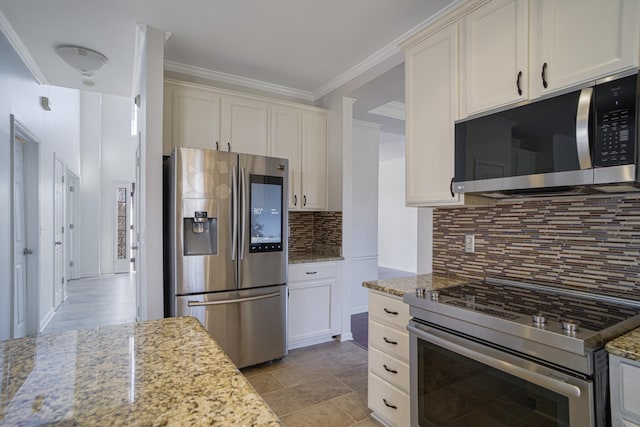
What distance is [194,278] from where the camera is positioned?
2.52 metres

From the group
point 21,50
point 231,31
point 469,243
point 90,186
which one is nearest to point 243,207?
point 231,31

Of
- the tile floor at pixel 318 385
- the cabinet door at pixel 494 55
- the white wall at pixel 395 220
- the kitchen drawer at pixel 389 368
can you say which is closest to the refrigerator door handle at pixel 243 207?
the tile floor at pixel 318 385

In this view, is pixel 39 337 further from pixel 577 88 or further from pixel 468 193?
pixel 577 88

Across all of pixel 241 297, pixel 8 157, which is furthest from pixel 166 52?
pixel 241 297

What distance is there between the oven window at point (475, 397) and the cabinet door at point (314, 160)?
2.16m

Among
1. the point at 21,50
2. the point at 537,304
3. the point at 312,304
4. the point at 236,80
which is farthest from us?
the point at 236,80

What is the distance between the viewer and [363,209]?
4.71m

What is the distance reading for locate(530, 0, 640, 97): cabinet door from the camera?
1.27 meters

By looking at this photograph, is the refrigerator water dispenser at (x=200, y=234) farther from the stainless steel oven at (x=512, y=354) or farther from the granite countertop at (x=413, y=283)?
the stainless steel oven at (x=512, y=354)

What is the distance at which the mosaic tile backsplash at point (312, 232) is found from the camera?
146 inches

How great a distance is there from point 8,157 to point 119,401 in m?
2.94

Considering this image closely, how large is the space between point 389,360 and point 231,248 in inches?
56.0

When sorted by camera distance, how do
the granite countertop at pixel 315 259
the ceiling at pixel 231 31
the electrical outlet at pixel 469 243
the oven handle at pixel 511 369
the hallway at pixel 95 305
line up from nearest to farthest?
the oven handle at pixel 511 369 → the electrical outlet at pixel 469 243 → the ceiling at pixel 231 31 → the granite countertop at pixel 315 259 → the hallway at pixel 95 305

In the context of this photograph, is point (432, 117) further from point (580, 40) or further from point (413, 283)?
point (413, 283)
